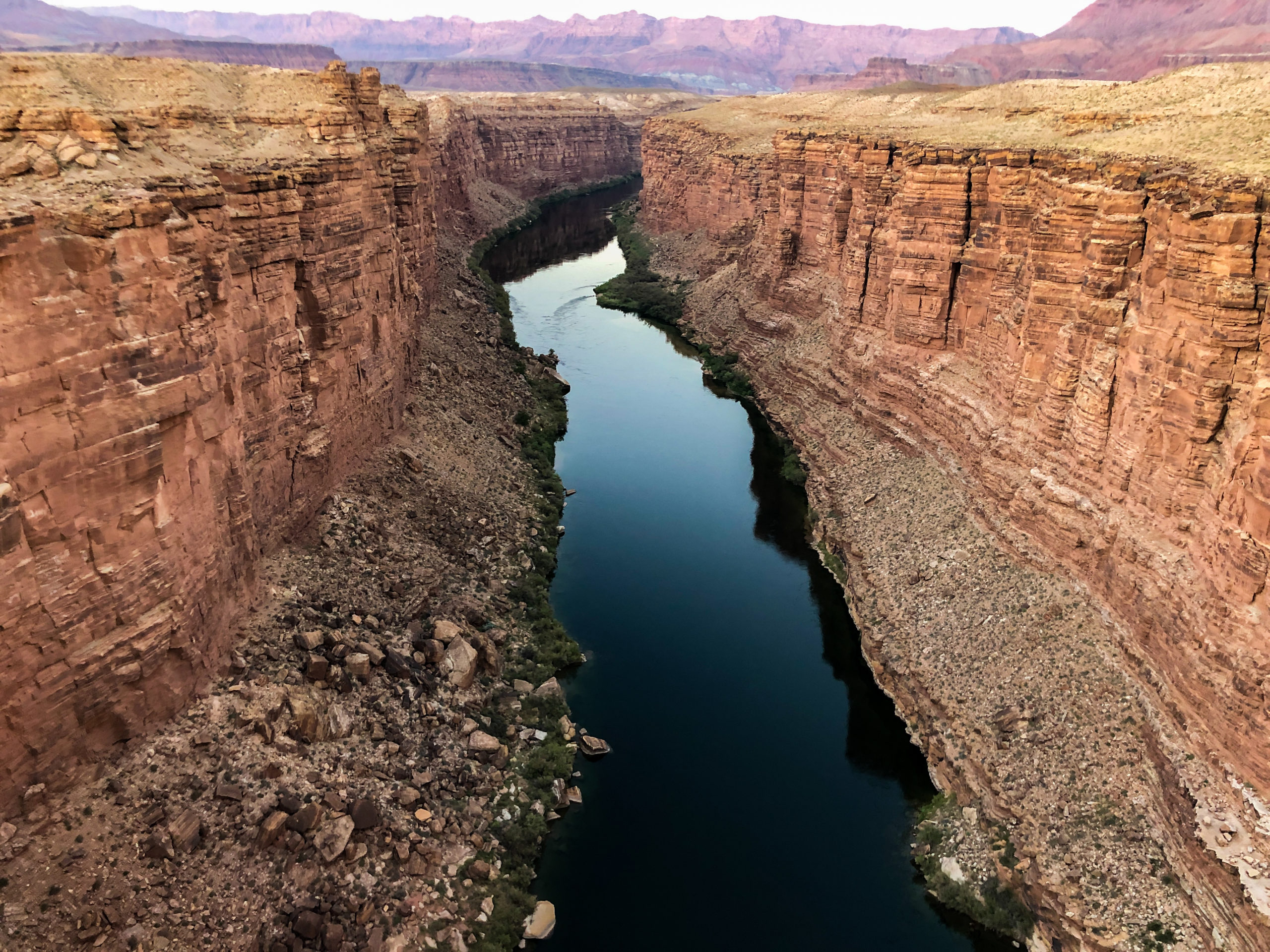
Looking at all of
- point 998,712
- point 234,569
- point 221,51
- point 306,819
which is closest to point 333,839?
point 306,819

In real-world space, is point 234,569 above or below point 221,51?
below

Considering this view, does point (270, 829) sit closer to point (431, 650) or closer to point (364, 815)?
point (364, 815)

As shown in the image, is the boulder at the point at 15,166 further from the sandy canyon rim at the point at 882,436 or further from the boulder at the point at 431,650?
the boulder at the point at 431,650

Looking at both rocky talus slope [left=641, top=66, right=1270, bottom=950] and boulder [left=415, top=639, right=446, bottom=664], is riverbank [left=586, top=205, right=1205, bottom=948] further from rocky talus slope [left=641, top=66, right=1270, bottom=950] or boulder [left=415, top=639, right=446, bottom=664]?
boulder [left=415, top=639, right=446, bottom=664]

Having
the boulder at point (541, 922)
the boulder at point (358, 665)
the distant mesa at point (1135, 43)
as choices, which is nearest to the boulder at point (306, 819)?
the boulder at point (358, 665)

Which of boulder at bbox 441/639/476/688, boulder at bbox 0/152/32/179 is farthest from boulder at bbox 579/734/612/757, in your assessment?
boulder at bbox 0/152/32/179
